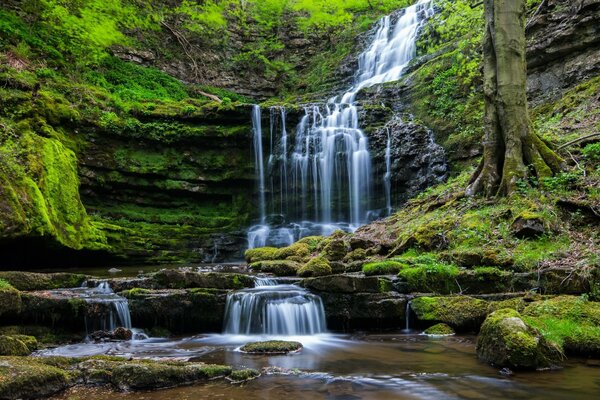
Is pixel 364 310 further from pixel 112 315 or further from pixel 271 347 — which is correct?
pixel 112 315

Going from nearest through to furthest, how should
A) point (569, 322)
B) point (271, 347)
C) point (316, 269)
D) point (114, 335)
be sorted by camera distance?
point (569, 322)
point (271, 347)
point (114, 335)
point (316, 269)

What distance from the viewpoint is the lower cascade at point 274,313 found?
23.7 feet

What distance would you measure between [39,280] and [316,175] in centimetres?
1186

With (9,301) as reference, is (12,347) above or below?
below

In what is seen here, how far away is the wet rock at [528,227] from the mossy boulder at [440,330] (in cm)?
224

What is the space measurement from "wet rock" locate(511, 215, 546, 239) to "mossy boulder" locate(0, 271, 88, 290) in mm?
7859

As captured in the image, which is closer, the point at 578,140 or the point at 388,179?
the point at 578,140

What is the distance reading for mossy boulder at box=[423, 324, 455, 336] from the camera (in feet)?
21.3

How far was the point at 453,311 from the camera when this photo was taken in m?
6.59

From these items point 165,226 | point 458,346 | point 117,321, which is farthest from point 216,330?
point 165,226

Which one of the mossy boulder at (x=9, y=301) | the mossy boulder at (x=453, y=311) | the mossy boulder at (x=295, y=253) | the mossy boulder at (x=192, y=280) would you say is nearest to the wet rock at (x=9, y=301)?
the mossy boulder at (x=9, y=301)

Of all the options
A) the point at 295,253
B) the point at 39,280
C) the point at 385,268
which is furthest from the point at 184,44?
the point at 385,268

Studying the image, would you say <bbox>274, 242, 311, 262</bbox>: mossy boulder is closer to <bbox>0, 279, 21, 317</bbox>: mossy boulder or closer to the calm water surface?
the calm water surface

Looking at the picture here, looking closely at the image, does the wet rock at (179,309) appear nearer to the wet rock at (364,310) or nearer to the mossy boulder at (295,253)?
the wet rock at (364,310)
